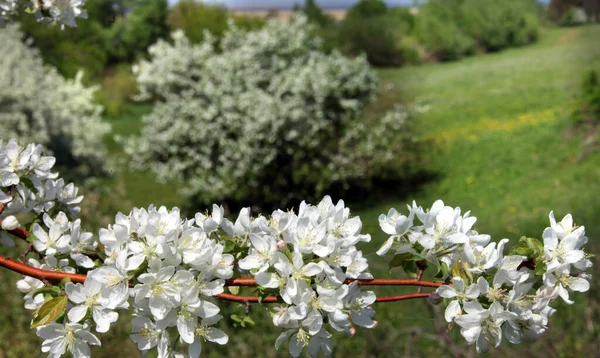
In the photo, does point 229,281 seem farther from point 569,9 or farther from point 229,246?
point 569,9

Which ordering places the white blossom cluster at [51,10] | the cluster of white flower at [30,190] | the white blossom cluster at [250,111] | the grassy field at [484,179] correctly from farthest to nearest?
the white blossom cluster at [250,111], the grassy field at [484,179], the white blossom cluster at [51,10], the cluster of white flower at [30,190]

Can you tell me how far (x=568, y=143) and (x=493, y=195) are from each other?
6.92 ft

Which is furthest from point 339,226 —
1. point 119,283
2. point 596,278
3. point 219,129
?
point 219,129

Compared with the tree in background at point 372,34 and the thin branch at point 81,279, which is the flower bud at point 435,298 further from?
the tree in background at point 372,34

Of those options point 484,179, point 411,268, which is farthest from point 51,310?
point 484,179

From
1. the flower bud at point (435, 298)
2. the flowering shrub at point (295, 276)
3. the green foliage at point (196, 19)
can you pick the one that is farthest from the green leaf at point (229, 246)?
the green foliage at point (196, 19)

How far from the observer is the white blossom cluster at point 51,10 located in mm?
1352

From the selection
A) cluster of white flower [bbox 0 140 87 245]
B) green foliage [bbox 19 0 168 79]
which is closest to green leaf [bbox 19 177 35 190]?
cluster of white flower [bbox 0 140 87 245]

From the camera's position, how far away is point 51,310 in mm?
797

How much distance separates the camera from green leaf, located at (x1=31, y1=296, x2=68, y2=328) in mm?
792

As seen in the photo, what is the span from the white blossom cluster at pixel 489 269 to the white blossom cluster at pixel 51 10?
35.0 inches

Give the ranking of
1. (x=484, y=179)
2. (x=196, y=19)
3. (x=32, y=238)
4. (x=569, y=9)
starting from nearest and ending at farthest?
(x=32, y=238)
(x=484, y=179)
(x=569, y=9)
(x=196, y=19)

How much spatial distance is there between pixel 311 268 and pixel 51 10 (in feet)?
3.01

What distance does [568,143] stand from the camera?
8953 mm
